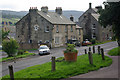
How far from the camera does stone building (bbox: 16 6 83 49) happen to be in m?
50.1

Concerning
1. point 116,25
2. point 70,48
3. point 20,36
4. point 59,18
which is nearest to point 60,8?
point 59,18

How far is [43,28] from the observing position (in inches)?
2005

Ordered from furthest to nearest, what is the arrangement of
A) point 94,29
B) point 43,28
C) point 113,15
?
point 94,29 → point 43,28 → point 113,15

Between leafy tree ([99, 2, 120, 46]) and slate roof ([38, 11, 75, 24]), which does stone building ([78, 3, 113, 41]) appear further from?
leafy tree ([99, 2, 120, 46])

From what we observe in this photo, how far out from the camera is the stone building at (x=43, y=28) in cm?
5010

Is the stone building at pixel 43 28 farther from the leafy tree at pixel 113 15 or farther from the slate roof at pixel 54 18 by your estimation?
the leafy tree at pixel 113 15

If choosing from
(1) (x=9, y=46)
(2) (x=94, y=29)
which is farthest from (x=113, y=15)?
(2) (x=94, y=29)

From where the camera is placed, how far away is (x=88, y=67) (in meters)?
14.4

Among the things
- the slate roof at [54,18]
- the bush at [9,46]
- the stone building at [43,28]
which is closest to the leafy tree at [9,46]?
the bush at [9,46]

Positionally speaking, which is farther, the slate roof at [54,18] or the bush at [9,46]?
the slate roof at [54,18]

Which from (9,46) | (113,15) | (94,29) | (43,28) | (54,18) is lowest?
(9,46)

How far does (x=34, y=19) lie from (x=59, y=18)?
261 inches

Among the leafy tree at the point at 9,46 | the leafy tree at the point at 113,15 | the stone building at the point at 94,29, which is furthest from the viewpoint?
the stone building at the point at 94,29

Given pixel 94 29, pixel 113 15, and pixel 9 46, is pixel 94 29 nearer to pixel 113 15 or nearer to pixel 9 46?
pixel 9 46
